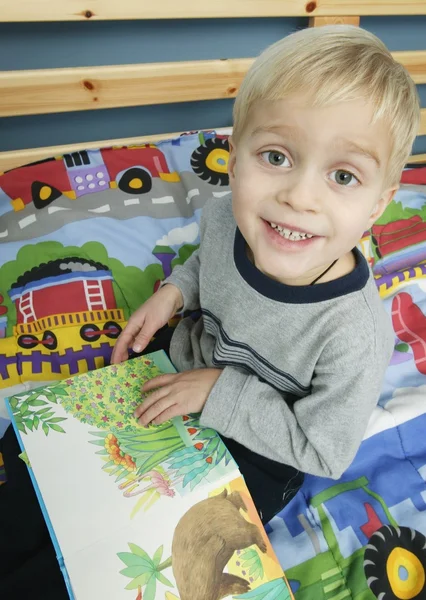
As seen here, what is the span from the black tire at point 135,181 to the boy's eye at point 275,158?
0.67 meters

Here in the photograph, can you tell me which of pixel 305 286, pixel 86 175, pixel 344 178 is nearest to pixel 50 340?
pixel 86 175

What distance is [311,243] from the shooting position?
23.4 inches

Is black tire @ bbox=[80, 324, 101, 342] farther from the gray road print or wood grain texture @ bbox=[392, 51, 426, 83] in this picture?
wood grain texture @ bbox=[392, 51, 426, 83]

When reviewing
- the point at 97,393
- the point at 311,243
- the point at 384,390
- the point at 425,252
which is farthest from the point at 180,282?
the point at 425,252

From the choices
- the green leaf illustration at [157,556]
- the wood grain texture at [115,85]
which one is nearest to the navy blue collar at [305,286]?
the green leaf illustration at [157,556]

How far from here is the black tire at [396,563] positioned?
29.2 inches

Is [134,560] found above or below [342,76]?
below

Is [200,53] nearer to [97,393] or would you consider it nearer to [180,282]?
[180,282]

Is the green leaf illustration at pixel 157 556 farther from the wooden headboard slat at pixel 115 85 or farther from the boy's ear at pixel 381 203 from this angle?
the wooden headboard slat at pixel 115 85

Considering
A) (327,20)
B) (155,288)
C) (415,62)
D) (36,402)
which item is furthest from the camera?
(415,62)

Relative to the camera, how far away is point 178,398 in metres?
0.73

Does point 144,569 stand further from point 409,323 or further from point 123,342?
point 409,323

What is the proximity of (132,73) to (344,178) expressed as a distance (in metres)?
0.89

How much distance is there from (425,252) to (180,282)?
0.71 m
